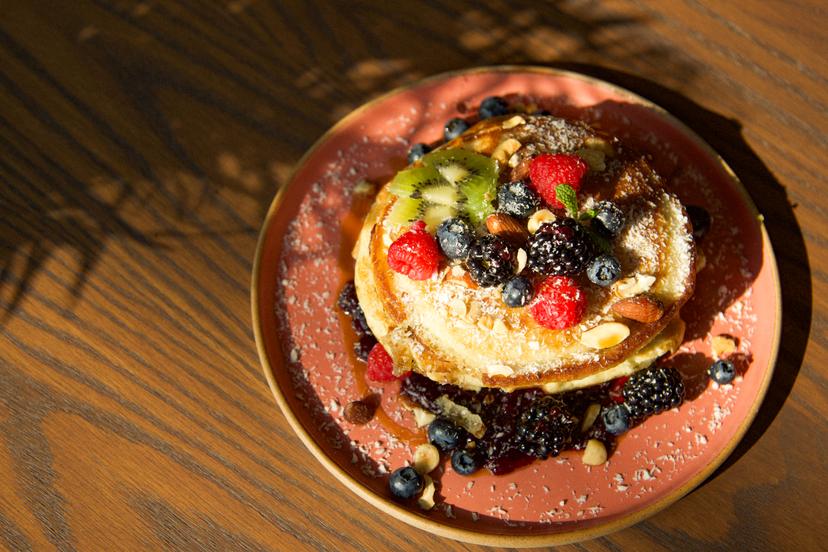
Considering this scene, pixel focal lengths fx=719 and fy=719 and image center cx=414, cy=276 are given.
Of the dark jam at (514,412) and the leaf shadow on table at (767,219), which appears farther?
the leaf shadow on table at (767,219)

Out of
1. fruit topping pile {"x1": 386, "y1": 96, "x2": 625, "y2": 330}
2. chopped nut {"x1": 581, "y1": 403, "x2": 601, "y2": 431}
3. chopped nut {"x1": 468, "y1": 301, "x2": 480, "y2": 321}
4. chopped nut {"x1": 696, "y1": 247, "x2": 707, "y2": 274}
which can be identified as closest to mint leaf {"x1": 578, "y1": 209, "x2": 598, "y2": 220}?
fruit topping pile {"x1": 386, "y1": 96, "x2": 625, "y2": 330}

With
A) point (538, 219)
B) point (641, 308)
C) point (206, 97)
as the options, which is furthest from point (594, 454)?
point (206, 97)

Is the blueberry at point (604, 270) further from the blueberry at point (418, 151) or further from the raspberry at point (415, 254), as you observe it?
the blueberry at point (418, 151)

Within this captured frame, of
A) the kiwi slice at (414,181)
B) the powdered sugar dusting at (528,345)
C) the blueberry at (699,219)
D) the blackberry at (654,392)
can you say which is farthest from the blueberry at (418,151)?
the blackberry at (654,392)

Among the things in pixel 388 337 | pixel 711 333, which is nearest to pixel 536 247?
pixel 388 337

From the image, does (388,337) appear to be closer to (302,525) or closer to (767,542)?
(302,525)

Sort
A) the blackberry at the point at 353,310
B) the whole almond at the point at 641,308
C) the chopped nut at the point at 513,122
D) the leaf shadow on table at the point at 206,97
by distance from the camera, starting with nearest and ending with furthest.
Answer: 1. the whole almond at the point at 641,308
2. the chopped nut at the point at 513,122
3. the blackberry at the point at 353,310
4. the leaf shadow on table at the point at 206,97
